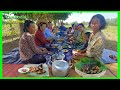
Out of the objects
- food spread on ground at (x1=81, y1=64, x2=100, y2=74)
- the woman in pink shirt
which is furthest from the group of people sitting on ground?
food spread on ground at (x1=81, y1=64, x2=100, y2=74)

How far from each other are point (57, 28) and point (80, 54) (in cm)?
38

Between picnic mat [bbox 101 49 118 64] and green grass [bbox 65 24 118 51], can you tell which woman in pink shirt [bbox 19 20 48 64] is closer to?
green grass [bbox 65 24 118 51]

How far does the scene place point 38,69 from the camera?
3402mm

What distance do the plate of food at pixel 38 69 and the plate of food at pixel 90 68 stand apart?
0.34 meters

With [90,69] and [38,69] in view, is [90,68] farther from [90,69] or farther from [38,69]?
[38,69]

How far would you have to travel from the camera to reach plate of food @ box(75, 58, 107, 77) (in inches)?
133

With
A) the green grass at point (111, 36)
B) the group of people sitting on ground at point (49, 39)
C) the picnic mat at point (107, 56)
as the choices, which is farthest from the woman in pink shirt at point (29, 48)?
the picnic mat at point (107, 56)

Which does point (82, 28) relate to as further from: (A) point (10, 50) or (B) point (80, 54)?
(A) point (10, 50)

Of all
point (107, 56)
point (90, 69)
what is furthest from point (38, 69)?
point (107, 56)

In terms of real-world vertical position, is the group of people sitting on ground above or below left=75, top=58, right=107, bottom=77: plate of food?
above

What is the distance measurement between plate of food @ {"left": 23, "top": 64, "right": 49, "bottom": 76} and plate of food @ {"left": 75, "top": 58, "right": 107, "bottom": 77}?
341 mm

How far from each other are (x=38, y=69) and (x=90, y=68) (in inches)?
22.5

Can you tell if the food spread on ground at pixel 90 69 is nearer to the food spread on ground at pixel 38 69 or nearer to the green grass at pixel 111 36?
the green grass at pixel 111 36

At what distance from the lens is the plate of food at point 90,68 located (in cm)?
337
